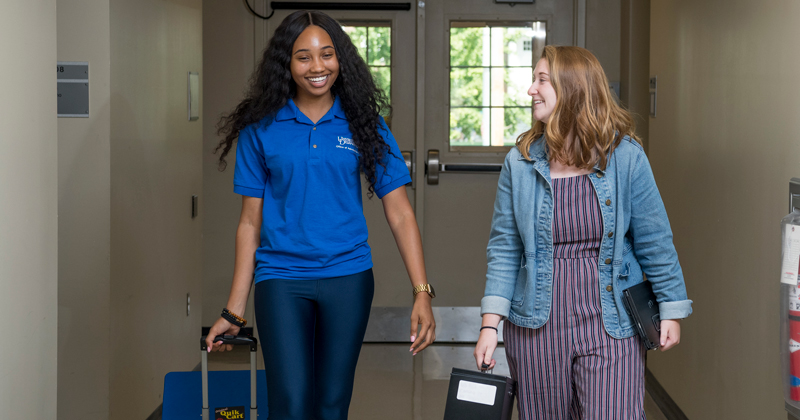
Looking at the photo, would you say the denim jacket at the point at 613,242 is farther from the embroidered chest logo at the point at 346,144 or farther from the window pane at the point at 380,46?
the window pane at the point at 380,46

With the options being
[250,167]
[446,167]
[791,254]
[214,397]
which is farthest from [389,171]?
[446,167]

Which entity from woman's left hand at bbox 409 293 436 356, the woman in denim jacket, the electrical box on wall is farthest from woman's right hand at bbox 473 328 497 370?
the electrical box on wall

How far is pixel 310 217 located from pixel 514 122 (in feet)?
9.39

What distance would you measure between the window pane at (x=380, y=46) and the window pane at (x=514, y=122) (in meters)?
0.77

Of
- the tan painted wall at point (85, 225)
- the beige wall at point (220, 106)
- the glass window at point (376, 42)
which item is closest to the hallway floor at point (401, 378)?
the beige wall at point (220, 106)

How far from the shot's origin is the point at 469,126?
452 cm

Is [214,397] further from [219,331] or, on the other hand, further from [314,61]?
[314,61]

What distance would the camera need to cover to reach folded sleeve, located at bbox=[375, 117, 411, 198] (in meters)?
1.99

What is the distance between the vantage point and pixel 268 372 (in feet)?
6.12

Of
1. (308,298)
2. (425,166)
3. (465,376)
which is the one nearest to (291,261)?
(308,298)

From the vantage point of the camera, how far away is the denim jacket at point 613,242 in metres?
1.64

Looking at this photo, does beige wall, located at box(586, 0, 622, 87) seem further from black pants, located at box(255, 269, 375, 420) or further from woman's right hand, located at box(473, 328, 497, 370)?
woman's right hand, located at box(473, 328, 497, 370)

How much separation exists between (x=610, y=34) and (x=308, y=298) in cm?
317

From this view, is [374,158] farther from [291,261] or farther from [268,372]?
[268,372]
